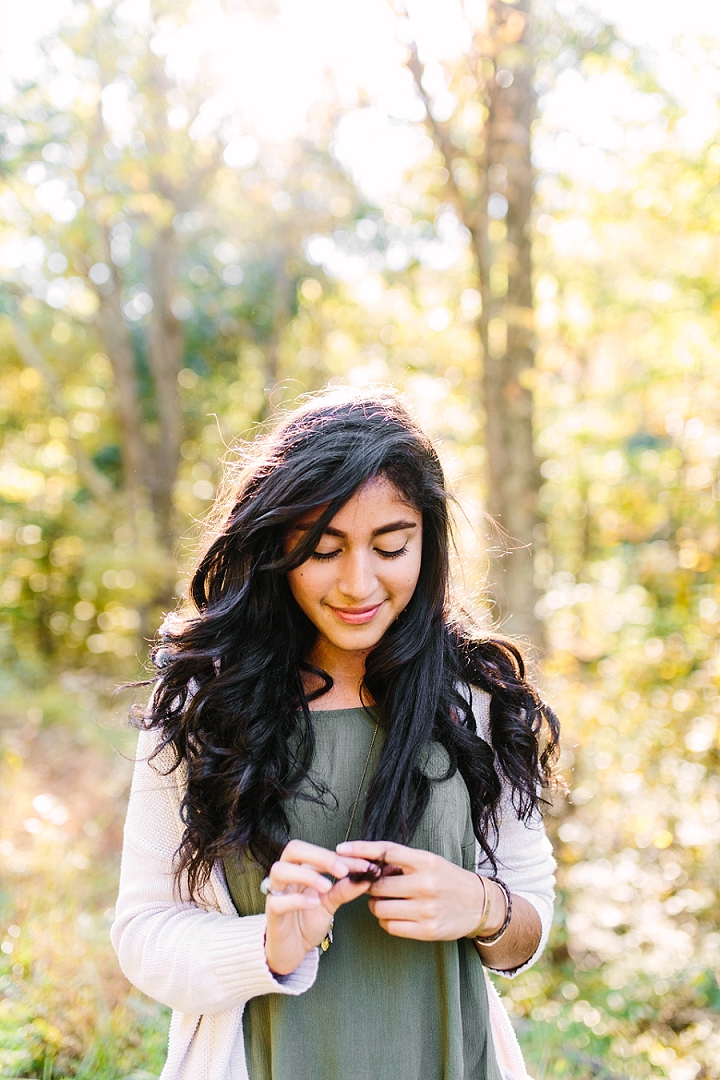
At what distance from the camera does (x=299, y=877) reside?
1.36 metres

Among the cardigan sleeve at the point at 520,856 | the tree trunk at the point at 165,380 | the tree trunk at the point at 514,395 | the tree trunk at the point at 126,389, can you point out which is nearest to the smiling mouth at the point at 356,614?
the cardigan sleeve at the point at 520,856

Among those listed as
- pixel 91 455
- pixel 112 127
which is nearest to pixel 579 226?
pixel 112 127

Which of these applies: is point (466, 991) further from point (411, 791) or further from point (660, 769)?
point (660, 769)

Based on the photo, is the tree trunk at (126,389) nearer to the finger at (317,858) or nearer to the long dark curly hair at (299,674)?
the long dark curly hair at (299,674)

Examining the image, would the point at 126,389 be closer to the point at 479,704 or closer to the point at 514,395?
the point at 514,395

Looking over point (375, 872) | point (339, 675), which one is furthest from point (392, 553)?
point (375, 872)

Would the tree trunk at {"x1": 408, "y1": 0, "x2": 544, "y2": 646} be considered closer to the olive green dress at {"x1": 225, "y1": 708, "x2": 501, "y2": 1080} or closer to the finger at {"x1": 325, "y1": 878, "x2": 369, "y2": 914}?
the olive green dress at {"x1": 225, "y1": 708, "x2": 501, "y2": 1080}

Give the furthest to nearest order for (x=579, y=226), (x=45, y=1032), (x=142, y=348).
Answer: (x=142, y=348) < (x=579, y=226) < (x=45, y=1032)

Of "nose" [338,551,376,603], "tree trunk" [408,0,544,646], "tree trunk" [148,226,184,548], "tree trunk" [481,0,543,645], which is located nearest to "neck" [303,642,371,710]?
"nose" [338,551,376,603]

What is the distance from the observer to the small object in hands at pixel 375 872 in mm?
1418

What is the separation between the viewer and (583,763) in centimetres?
518

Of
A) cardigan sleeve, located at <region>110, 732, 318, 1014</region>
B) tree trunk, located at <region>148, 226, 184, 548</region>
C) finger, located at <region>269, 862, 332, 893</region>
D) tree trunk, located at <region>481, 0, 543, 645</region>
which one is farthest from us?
tree trunk, located at <region>148, 226, 184, 548</region>

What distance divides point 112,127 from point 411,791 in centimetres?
783

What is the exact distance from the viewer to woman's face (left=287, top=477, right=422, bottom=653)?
1.62m
